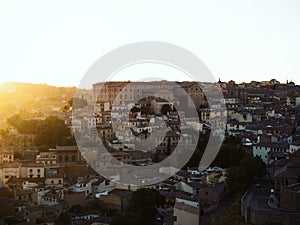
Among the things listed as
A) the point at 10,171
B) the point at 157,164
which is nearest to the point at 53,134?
the point at 10,171

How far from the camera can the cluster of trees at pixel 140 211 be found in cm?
672

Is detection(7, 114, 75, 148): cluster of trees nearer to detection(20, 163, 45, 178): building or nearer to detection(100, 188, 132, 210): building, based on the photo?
detection(20, 163, 45, 178): building

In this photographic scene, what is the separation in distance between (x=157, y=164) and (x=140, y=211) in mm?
3131

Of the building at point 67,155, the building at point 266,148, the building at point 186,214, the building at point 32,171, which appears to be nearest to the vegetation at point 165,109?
the building at point 67,155

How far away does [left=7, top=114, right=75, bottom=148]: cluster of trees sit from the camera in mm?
12512

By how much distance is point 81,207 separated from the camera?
826cm

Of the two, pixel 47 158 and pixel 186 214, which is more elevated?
pixel 47 158

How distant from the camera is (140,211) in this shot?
7.12 metres

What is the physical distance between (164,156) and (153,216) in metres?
3.96

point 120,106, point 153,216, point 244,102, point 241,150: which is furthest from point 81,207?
point 244,102

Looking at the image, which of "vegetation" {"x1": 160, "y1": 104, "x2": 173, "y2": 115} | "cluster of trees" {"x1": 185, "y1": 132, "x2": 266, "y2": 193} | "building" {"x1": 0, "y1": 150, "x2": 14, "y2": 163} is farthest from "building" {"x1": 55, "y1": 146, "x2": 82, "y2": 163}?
"vegetation" {"x1": 160, "y1": 104, "x2": 173, "y2": 115}

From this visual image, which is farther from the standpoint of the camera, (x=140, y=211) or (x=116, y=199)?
(x=116, y=199)

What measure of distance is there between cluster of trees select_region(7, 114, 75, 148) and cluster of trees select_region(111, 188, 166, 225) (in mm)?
5011

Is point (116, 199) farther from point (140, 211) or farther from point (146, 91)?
point (146, 91)
